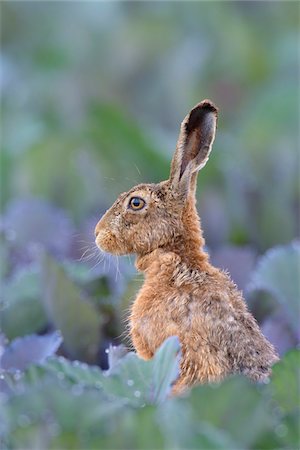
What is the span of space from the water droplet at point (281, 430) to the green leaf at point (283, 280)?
2.03 meters

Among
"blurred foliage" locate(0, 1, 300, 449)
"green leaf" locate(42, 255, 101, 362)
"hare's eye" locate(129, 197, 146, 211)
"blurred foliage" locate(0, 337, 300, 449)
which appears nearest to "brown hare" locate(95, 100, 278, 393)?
"hare's eye" locate(129, 197, 146, 211)

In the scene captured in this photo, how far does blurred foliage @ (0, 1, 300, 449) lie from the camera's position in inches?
92.0

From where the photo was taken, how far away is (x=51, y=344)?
358 cm

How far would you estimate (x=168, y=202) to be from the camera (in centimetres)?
339

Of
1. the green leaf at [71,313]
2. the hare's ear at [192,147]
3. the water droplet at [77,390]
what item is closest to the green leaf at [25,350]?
the green leaf at [71,313]

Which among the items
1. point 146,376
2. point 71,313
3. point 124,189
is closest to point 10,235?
point 124,189

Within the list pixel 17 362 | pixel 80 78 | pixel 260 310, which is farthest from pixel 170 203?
pixel 80 78

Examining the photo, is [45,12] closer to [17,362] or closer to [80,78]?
[80,78]

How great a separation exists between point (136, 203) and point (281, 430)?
1212 millimetres

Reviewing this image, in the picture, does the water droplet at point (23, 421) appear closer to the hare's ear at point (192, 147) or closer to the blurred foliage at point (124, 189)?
the blurred foliage at point (124, 189)

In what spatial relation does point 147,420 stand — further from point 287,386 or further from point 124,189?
point 124,189

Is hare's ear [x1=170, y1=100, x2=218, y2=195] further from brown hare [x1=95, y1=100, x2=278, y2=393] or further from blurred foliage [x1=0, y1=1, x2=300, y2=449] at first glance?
blurred foliage [x1=0, y1=1, x2=300, y2=449]

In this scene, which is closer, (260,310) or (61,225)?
(260,310)

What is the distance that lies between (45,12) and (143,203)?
38.8 ft
